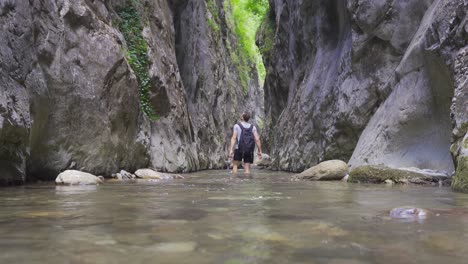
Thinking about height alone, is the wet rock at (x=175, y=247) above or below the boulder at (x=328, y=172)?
below

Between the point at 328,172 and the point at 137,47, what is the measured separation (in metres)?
7.50

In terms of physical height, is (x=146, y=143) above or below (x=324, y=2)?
below

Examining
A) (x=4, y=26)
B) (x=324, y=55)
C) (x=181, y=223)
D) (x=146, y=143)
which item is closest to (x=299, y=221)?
(x=181, y=223)

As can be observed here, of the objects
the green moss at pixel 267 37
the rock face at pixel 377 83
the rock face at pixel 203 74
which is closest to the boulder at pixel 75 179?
the rock face at pixel 377 83

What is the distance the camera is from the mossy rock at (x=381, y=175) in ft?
25.0

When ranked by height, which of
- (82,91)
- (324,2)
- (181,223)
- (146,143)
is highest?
(324,2)

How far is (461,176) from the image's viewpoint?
19.1ft

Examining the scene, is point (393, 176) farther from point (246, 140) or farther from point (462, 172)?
point (246, 140)

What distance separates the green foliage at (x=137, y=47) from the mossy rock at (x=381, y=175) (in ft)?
25.1

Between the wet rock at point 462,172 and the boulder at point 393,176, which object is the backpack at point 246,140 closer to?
the boulder at point 393,176

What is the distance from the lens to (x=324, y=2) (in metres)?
16.5

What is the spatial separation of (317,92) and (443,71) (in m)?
7.97

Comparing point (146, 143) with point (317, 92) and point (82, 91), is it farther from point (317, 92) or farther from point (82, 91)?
point (317, 92)

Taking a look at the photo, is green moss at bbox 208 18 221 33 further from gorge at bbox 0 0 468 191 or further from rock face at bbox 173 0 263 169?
gorge at bbox 0 0 468 191
